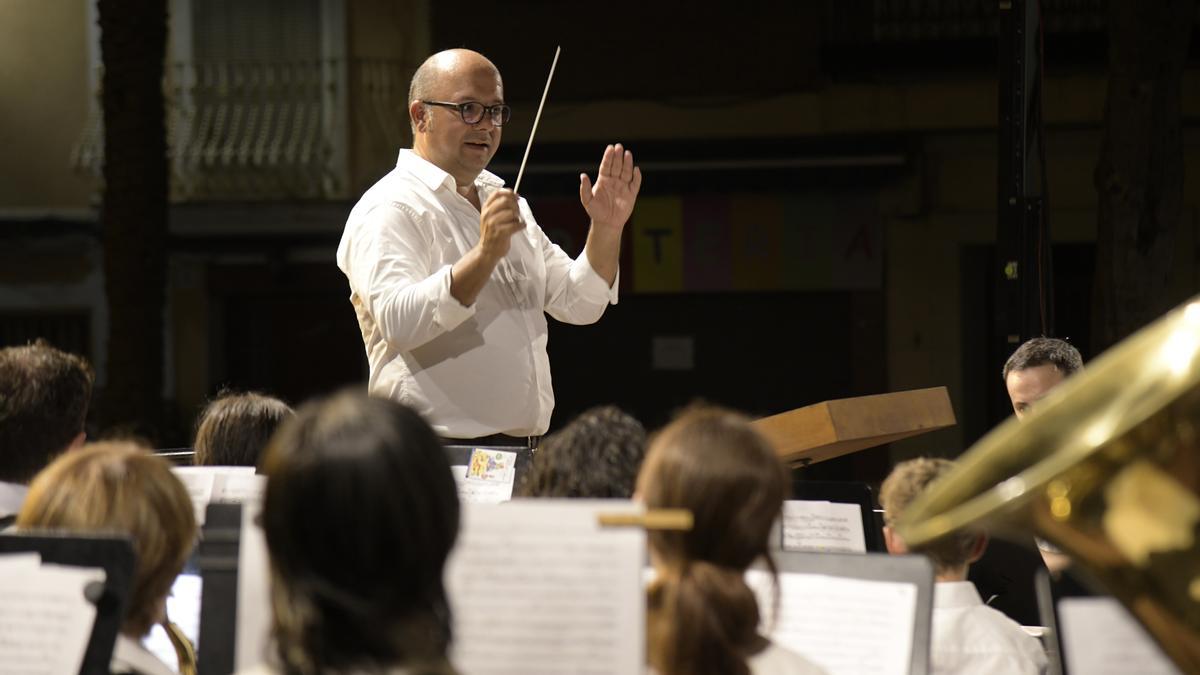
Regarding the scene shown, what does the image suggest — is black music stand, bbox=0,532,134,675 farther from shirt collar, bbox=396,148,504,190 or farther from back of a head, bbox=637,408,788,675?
shirt collar, bbox=396,148,504,190

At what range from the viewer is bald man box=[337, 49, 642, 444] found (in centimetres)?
380

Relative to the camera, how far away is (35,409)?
3.18 meters

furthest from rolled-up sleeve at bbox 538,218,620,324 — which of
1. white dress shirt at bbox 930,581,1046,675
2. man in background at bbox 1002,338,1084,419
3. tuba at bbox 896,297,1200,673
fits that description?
tuba at bbox 896,297,1200,673

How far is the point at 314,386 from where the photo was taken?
41.4 ft

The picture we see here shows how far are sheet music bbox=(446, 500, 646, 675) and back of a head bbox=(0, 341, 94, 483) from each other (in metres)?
1.59

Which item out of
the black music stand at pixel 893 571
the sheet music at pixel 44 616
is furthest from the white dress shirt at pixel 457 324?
the sheet music at pixel 44 616

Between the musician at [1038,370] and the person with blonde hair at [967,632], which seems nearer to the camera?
the person with blonde hair at [967,632]

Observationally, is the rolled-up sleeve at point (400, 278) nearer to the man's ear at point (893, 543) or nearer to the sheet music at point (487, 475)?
the sheet music at point (487, 475)

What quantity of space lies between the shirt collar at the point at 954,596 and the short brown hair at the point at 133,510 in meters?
1.38

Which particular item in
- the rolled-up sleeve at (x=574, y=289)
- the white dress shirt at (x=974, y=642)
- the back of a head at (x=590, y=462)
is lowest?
the white dress shirt at (x=974, y=642)

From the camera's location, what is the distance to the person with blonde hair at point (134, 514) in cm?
224

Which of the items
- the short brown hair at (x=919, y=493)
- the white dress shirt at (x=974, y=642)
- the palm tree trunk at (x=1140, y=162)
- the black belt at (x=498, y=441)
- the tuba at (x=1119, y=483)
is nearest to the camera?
the tuba at (x=1119, y=483)

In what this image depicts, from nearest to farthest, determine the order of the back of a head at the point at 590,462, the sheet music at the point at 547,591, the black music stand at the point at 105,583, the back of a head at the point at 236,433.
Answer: the sheet music at the point at 547,591 → the black music stand at the point at 105,583 → the back of a head at the point at 590,462 → the back of a head at the point at 236,433

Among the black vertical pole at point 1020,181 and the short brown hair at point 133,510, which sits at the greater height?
the black vertical pole at point 1020,181
